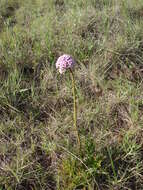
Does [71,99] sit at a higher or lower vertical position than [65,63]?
lower

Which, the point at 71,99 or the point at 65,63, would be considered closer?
the point at 65,63

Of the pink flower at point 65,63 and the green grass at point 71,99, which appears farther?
the green grass at point 71,99

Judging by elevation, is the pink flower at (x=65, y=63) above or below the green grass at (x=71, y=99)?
above

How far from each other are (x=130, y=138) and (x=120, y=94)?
1.40 ft

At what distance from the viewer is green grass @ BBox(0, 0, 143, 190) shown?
157 cm

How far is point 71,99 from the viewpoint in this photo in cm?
206

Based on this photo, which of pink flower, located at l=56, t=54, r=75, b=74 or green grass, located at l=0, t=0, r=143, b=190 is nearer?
pink flower, located at l=56, t=54, r=75, b=74

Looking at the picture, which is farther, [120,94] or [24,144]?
[120,94]

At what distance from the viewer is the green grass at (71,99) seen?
157cm

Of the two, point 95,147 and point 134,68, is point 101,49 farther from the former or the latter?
point 95,147

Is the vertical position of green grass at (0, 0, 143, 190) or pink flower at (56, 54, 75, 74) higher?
pink flower at (56, 54, 75, 74)

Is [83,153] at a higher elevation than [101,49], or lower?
lower

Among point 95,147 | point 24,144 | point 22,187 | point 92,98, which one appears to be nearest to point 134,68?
point 92,98

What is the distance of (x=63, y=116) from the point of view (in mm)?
1943
